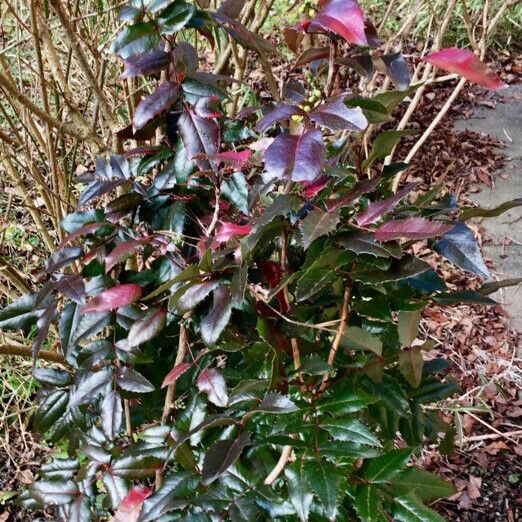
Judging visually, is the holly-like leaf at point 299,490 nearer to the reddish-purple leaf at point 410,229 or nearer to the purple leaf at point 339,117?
the reddish-purple leaf at point 410,229

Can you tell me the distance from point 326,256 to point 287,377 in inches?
11.7

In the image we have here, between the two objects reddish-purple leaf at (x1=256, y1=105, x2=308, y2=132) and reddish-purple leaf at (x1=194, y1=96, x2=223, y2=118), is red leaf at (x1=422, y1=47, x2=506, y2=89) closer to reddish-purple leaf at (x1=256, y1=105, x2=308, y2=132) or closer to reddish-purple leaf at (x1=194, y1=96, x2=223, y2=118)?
reddish-purple leaf at (x1=256, y1=105, x2=308, y2=132)

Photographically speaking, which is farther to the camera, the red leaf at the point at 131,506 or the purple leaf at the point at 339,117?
the red leaf at the point at 131,506

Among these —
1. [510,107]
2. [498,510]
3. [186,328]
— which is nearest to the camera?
[186,328]

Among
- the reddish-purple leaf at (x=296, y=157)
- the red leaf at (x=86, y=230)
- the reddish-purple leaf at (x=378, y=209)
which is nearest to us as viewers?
the reddish-purple leaf at (x=296, y=157)

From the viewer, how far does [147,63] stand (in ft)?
3.48

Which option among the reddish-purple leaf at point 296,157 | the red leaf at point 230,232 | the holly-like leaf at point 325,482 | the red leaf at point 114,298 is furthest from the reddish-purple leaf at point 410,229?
the red leaf at point 114,298

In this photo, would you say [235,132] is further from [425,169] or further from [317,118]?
[425,169]

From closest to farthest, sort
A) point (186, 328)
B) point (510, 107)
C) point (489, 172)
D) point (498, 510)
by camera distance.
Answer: point (186, 328)
point (498, 510)
point (489, 172)
point (510, 107)

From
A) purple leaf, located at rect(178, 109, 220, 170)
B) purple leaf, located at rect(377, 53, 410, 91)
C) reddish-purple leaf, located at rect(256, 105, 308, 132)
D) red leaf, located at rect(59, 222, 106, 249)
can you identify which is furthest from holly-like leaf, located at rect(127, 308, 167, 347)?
purple leaf, located at rect(377, 53, 410, 91)

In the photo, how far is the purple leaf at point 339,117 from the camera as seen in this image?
85 centimetres

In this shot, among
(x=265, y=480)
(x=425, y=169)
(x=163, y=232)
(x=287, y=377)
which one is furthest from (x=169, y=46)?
(x=425, y=169)

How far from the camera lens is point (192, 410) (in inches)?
46.3

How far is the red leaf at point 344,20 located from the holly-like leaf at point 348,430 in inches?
22.0
